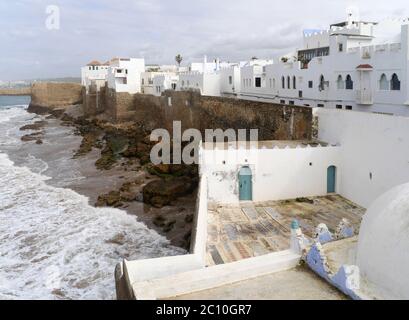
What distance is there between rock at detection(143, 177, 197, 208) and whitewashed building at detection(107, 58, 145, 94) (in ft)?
80.8

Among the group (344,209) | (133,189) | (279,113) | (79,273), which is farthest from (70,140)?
(344,209)

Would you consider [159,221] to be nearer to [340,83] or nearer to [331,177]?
[331,177]

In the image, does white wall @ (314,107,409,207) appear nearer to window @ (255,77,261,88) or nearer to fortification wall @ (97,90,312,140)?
fortification wall @ (97,90,312,140)

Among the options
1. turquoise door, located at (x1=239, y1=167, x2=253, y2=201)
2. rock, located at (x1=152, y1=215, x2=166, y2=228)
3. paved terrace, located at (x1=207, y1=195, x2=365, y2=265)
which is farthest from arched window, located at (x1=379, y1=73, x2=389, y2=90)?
rock, located at (x1=152, y1=215, x2=166, y2=228)

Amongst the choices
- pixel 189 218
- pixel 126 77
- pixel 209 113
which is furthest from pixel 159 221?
pixel 126 77

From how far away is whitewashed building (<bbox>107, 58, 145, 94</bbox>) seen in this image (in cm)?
4192

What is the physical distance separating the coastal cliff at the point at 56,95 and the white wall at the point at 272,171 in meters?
49.3

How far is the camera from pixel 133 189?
18766 mm

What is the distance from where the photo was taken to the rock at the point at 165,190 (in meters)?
16.8

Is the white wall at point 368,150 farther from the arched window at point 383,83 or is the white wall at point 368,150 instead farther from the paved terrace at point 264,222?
the arched window at point 383,83

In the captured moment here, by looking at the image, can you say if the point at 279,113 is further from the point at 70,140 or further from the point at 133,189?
the point at 70,140

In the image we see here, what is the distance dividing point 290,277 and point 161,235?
9.06 metres

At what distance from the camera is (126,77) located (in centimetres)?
4453

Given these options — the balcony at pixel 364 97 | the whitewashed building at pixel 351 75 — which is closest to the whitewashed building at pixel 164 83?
the whitewashed building at pixel 351 75
